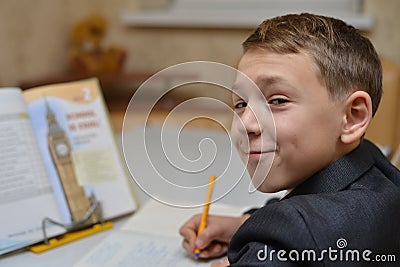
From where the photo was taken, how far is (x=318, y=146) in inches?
25.5

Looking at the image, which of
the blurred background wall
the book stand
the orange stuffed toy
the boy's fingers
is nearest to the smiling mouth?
the boy's fingers

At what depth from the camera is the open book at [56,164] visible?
2.77ft

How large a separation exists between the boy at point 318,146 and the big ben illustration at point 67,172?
36cm

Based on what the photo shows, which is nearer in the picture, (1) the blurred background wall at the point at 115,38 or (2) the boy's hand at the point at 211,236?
(2) the boy's hand at the point at 211,236

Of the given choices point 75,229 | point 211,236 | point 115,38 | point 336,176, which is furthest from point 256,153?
point 115,38

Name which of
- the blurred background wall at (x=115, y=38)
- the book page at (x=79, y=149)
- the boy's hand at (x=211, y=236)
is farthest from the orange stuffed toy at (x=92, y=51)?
the boy's hand at (x=211, y=236)

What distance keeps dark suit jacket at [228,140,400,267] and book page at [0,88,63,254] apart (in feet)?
1.28

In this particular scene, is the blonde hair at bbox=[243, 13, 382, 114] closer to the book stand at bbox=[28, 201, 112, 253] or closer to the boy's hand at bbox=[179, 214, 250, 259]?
the boy's hand at bbox=[179, 214, 250, 259]

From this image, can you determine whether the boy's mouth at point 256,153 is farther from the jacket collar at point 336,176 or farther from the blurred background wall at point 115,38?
the blurred background wall at point 115,38

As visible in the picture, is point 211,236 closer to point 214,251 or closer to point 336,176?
point 214,251

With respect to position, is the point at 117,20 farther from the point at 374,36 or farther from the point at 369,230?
the point at 369,230

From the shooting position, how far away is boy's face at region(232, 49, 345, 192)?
634mm

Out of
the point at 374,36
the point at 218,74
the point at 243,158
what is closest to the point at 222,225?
the point at 243,158

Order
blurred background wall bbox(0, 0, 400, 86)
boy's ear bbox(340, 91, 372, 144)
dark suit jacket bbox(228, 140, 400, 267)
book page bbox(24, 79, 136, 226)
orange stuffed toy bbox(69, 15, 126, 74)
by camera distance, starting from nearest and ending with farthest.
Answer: dark suit jacket bbox(228, 140, 400, 267)
boy's ear bbox(340, 91, 372, 144)
book page bbox(24, 79, 136, 226)
blurred background wall bbox(0, 0, 400, 86)
orange stuffed toy bbox(69, 15, 126, 74)
